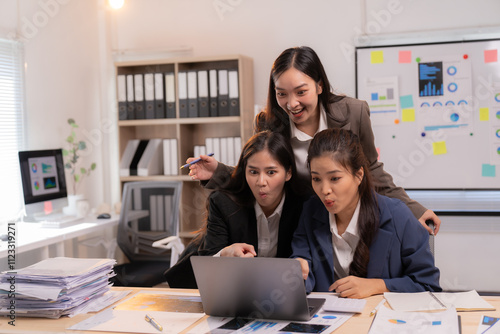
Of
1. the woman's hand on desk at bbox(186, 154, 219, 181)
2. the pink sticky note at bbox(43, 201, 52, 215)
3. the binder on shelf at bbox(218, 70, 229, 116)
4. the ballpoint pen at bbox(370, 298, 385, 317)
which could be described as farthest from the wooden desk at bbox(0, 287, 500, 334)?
the binder on shelf at bbox(218, 70, 229, 116)

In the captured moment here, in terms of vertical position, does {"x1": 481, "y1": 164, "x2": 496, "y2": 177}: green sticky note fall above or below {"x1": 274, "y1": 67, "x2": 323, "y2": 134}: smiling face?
below

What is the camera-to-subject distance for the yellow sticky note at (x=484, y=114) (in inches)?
143

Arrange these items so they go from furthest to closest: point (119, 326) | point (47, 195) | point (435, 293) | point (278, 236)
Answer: point (47, 195) → point (278, 236) → point (435, 293) → point (119, 326)

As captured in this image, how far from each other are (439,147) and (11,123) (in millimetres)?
2788

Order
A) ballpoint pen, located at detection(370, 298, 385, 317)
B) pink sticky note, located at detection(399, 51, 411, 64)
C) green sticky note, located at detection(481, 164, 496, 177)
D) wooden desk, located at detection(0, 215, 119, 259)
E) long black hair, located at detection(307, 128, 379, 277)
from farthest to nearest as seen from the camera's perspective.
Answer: pink sticky note, located at detection(399, 51, 411, 64)
green sticky note, located at detection(481, 164, 496, 177)
wooden desk, located at detection(0, 215, 119, 259)
long black hair, located at detection(307, 128, 379, 277)
ballpoint pen, located at detection(370, 298, 385, 317)

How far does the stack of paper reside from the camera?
4.85 feet

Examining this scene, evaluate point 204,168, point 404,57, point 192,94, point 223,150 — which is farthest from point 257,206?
point 404,57

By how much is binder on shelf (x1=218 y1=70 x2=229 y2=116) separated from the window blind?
1.28m

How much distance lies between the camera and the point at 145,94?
3959mm

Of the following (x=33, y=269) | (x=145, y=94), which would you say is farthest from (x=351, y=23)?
(x=33, y=269)

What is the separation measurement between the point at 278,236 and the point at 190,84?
7.14ft

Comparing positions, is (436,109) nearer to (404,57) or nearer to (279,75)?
(404,57)

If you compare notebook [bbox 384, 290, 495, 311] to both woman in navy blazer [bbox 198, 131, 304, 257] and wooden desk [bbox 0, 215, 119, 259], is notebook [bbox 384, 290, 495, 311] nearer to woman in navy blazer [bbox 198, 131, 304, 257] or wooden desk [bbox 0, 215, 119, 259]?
woman in navy blazer [bbox 198, 131, 304, 257]

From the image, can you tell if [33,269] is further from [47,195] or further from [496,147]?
[496,147]
